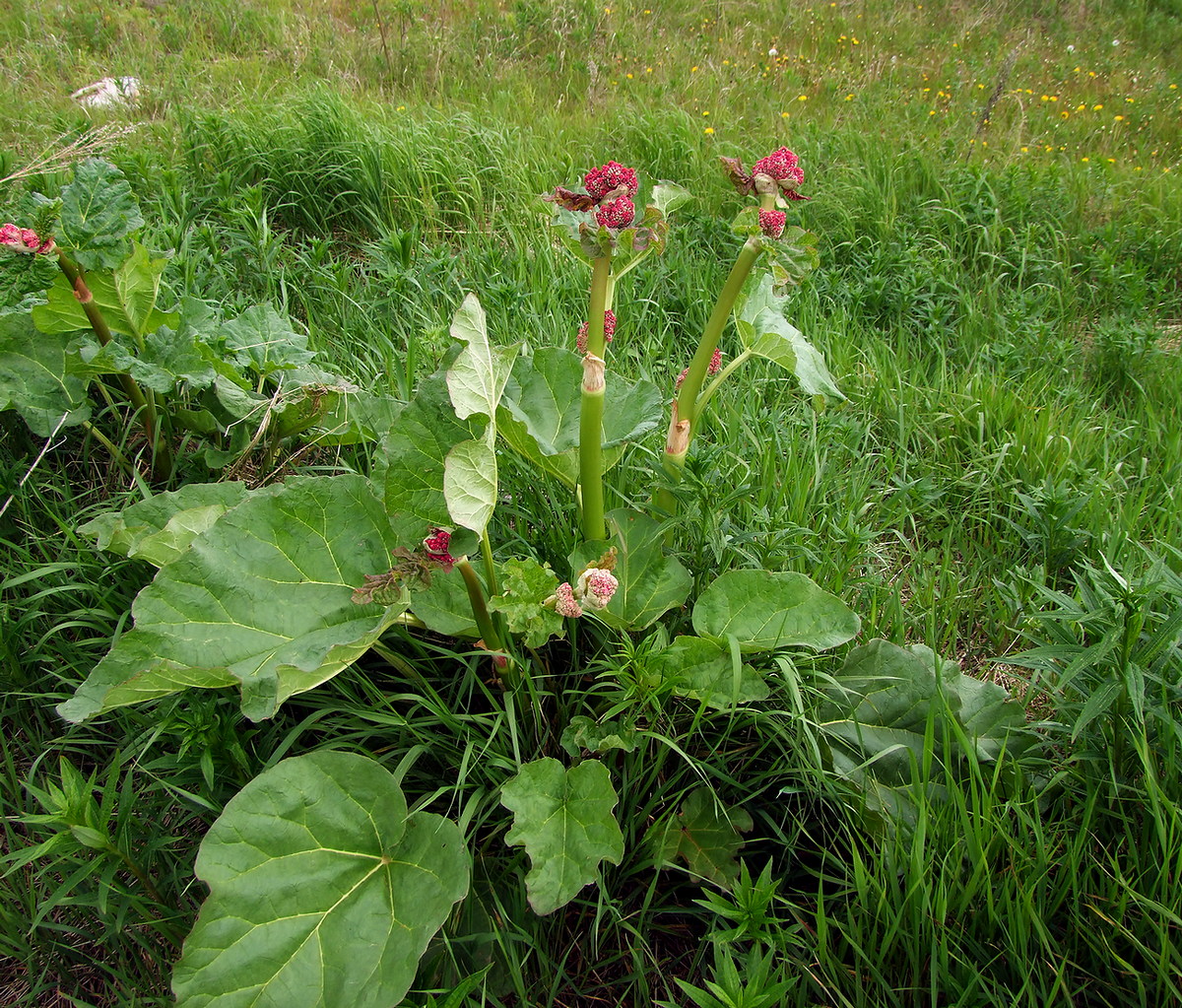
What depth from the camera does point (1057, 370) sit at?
10.7 ft

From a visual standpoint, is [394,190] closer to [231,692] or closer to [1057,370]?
[231,692]

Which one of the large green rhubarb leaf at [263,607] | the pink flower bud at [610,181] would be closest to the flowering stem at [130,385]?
the large green rhubarb leaf at [263,607]

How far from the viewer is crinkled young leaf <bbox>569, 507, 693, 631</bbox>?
5.76 ft

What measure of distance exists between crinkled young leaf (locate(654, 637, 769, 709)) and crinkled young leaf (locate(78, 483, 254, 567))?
3.28ft

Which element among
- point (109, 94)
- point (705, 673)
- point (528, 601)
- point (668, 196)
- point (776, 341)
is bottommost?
point (705, 673)

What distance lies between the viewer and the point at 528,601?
149 cm

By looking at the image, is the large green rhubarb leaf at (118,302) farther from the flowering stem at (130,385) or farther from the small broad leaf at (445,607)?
the small broad leaf at (445,607)

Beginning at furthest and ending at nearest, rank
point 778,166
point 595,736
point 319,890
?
point 595,736 → point 778,166 → point 319,890

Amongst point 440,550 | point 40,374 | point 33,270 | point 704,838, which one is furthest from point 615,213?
point 40,374

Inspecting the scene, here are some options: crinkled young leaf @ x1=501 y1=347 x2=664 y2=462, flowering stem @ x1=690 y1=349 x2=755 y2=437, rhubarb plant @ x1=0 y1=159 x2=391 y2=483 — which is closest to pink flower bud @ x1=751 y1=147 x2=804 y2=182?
flowering stem @ x1=690 y1=349 x2=755 y2=437

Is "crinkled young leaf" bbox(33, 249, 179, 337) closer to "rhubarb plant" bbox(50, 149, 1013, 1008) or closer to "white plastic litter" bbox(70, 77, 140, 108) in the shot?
"rhubarb plant" bbox(50, 149, 1013, 1008)

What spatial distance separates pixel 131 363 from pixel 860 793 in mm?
2024

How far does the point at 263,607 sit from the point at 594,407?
766mm

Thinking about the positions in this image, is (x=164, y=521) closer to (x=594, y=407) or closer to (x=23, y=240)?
(x=23, y=240)
